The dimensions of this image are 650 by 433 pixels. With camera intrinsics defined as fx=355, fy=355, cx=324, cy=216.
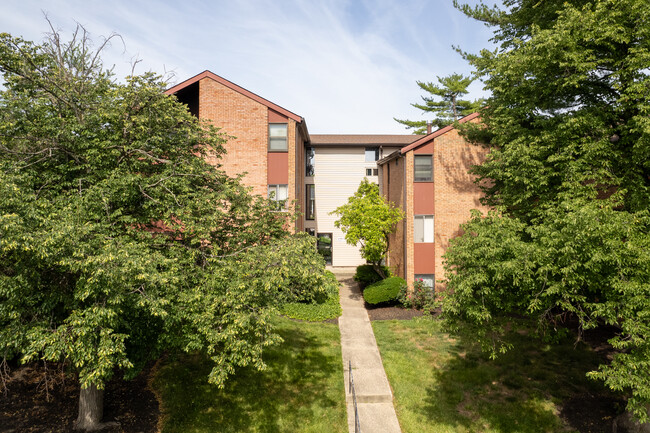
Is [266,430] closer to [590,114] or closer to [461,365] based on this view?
[461,365]

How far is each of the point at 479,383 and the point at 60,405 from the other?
14.3 metres

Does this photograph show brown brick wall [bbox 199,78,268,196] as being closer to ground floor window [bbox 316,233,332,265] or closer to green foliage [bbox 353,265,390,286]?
green foliage [bbox 353,265,390,286]

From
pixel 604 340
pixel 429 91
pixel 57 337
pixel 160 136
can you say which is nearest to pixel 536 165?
pixel 604 340

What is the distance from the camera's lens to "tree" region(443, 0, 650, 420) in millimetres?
8195

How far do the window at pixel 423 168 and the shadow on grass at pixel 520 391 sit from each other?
906 centimetres

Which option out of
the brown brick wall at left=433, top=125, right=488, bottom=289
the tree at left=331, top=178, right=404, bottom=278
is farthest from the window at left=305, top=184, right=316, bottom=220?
the brown brick wall at left=433, top=125, right=488, bottom=289

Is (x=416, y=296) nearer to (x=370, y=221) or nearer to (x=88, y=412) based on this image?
(x=370, y=221)

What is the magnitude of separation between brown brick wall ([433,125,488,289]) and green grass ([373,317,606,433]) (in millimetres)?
5417

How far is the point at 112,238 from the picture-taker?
7.96 meters

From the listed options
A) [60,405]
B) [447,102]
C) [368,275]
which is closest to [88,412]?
[60,405]

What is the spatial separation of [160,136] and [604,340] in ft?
63.9

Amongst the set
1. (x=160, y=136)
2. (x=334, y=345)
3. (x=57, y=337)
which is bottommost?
(x=334, y=345)

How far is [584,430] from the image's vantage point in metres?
10.7

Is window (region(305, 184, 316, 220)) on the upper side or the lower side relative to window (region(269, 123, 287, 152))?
lower
